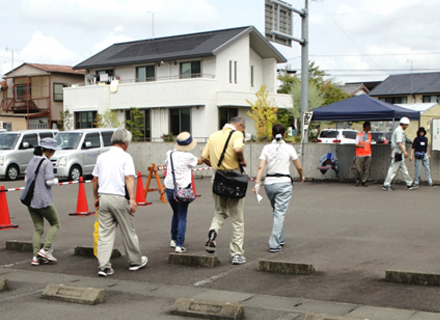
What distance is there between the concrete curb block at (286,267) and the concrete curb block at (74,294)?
2127 mm

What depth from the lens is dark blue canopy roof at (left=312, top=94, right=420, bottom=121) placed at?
17.8 m

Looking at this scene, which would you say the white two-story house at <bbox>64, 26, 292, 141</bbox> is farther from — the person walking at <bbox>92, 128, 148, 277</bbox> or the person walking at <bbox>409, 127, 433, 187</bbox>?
the person walking at <bbox>92, 128, 148, 277</bbox>

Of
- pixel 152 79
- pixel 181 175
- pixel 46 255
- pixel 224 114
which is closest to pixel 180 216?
pixel 181 175

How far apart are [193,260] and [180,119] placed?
2869cm

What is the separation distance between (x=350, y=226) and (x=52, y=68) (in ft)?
134

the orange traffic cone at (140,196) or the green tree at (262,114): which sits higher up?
the green tree at (262,114)

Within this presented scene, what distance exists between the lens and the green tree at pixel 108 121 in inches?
1399

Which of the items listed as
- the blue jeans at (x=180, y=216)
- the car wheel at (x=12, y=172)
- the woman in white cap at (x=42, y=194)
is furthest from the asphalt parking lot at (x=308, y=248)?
the car wheel at (x=12, y=172)

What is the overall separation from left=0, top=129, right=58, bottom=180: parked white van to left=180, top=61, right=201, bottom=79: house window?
13273mm

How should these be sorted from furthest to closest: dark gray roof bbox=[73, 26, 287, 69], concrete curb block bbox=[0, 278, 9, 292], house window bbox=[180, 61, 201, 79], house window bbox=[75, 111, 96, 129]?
house window bbox=[75, 111, 96, 129]
house window bbox=[180, 61, 201, 79]
dark gray roof bbox=[73, 26, 287, 69]
concrete curb block bbox=[0, 278, 9, 292]

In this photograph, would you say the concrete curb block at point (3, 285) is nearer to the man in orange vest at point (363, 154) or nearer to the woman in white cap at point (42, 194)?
the woman in white cap at point (42, 194)

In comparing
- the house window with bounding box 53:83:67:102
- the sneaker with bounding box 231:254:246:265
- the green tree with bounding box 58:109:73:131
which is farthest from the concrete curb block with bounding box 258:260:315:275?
the house window with bounding box 53:83:67:102

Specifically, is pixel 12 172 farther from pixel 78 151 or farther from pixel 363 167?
pixel 363 167

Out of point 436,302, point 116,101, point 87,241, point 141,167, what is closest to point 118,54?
point 116,101
